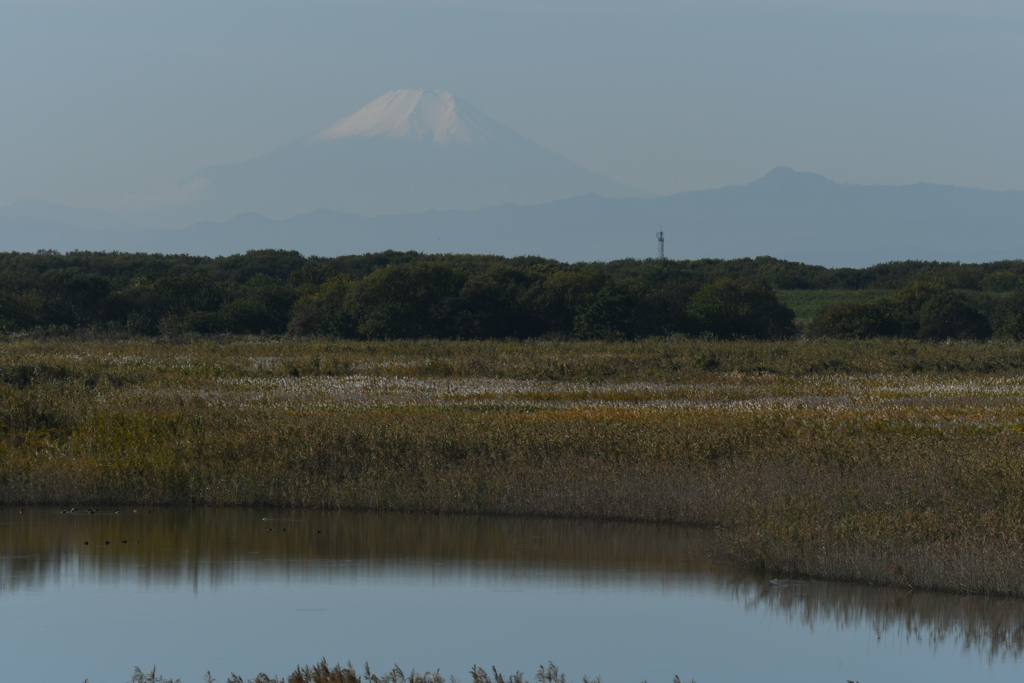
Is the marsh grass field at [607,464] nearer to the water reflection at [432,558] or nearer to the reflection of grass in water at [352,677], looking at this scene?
the water reflection at [432,558]

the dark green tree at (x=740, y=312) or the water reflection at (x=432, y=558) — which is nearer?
the water reflection at (x=432, y=558)

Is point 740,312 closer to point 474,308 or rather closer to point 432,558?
point 474,308

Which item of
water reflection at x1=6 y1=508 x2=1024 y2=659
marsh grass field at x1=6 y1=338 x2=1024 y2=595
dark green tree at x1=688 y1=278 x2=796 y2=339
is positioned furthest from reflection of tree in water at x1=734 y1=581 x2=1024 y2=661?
dark green tree at x1=688 y1=278 x2=796 y2=339

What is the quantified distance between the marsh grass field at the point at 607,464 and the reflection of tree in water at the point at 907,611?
25 cm

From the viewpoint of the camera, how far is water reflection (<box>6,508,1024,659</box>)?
12105mm

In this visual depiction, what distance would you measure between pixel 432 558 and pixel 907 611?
5.70 metres

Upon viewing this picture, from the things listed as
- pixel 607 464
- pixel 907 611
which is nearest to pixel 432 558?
pixel 607 464

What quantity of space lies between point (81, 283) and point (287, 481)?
6635 cm

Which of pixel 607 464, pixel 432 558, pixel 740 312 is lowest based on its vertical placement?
pixel 432 558

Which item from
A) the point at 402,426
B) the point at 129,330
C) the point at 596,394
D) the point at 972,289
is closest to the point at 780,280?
the point at 972,289

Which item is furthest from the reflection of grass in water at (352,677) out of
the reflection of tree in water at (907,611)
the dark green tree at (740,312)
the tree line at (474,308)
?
the dark green tree at (740,312)

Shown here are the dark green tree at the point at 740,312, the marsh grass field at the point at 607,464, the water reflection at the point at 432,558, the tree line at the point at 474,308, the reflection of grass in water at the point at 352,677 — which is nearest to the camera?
the reflection of grass in water at the point at 352,677

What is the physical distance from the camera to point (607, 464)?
18.0 metres

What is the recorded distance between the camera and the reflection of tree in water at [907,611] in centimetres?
1127
